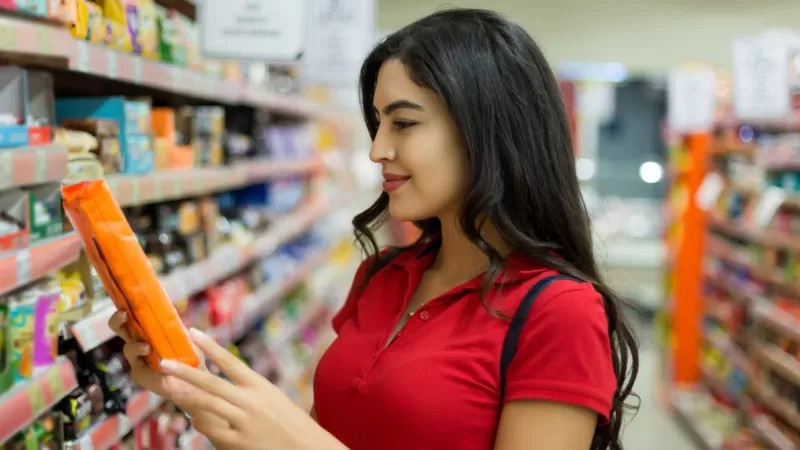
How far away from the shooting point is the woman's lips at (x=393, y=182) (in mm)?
1819

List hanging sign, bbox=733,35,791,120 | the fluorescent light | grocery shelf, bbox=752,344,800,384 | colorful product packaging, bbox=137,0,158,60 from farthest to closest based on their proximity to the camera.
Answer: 1. the fluorescent light
2. hanging sign, bbox=733,35,791,120
3. grocery shelf, bbox=752,344,800,384
4. colorful product packaging, bbox=137,0,158,60

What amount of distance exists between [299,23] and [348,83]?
68.5 inches

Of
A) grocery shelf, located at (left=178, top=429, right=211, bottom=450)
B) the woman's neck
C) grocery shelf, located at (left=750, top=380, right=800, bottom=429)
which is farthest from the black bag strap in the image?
grocery shelf, located at (left=750, top=380, right=800, bottom=429)

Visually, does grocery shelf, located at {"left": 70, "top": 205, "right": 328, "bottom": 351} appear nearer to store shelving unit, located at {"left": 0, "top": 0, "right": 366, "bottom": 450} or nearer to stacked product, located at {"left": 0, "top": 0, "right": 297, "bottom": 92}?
store shelving unit, located at {"left": 0, "top": 0, "right": 366, "bottom": 450}

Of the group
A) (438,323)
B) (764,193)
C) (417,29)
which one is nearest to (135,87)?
(417,29)

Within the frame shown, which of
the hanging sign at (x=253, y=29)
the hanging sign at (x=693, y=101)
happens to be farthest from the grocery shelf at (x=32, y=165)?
the hanging sign at (x=693, y=101)

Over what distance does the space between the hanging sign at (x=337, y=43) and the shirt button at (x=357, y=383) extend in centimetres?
341

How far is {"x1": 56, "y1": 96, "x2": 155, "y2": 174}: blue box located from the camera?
7.57 feet

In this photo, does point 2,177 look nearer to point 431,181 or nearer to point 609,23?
point 431,181

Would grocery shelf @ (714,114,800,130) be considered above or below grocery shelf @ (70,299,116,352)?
above

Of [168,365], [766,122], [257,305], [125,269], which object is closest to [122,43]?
[125,269]

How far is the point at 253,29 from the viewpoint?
10.6ft

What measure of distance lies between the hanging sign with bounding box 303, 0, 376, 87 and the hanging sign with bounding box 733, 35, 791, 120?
7.89 feet

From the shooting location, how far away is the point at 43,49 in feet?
5.76
